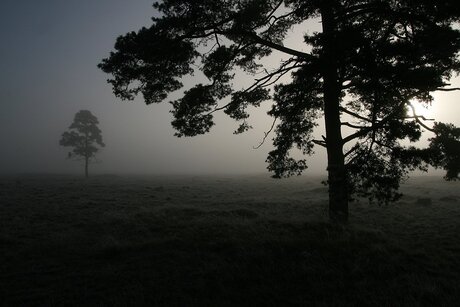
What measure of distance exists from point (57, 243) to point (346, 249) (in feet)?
27.8

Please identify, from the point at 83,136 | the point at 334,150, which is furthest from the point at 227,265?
the point at 83,136

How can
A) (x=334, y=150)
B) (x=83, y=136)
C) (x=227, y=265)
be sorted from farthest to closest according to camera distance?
(x=83, y=136) < (x=334, y=150) < (x=227, y=265)

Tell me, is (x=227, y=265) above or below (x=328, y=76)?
below

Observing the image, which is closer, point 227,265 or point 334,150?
point 227,265

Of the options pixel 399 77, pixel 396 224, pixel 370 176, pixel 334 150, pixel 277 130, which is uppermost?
pixel 399 77

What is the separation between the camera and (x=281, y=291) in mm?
5582

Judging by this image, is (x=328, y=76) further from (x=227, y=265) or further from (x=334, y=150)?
(x=227, y=265)

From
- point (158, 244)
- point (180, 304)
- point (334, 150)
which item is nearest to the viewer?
point (180, 304)

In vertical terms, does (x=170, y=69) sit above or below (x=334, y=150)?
above

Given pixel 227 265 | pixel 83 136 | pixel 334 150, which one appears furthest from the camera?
pixel 83 136

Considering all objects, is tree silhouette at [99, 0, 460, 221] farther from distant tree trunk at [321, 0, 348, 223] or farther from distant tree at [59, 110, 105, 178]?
distant tree at [59, 110, 105, 178]

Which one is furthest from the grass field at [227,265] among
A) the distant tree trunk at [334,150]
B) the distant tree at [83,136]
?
the distant tree at [83,136]

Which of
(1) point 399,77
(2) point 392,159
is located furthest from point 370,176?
(1) point 399,77

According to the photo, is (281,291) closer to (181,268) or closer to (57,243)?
(181,268)
